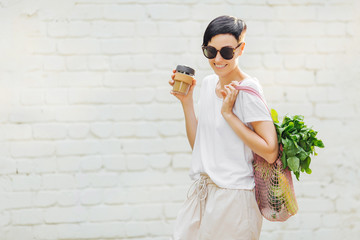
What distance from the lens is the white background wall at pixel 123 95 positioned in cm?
343

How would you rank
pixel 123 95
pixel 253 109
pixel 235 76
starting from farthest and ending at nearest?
pixel 123 95
pixel 235 76
pixel 253 109

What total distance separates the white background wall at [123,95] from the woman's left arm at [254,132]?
4.76ft

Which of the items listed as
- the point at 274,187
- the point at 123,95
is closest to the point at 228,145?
the point at 274,187

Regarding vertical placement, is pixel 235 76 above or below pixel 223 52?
below

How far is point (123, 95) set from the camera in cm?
348

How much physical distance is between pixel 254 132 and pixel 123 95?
62.2 inches

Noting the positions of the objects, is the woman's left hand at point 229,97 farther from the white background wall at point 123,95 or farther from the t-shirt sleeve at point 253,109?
the white background wall at point 123,95

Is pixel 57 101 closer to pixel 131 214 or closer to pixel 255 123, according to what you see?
pixel 131 214

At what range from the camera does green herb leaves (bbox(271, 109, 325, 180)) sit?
206 cm

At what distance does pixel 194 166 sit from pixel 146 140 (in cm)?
129

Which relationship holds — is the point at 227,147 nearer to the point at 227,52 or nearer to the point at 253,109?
the point at 253,109

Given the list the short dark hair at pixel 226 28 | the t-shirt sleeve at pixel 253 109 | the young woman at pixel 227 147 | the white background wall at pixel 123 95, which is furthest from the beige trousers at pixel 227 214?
the white background wall at pixel 123 95

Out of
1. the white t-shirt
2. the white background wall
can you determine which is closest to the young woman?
the white t-shirt

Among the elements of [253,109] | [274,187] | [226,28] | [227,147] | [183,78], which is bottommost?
[274,187]
